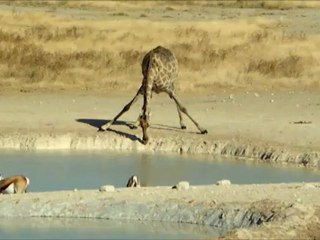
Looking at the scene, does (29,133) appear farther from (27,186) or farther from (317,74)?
(317,74)

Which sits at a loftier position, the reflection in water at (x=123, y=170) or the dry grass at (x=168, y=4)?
the reflection in water at (x=123, y=170)

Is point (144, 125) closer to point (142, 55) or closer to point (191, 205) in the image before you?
point (191, 205)

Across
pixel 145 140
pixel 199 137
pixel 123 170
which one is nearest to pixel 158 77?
pixel 199 137

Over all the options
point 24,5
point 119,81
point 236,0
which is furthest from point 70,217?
point 236,0

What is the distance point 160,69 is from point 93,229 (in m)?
9.26

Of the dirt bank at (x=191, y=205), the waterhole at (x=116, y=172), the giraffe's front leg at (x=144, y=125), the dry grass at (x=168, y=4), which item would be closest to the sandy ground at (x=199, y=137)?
the dirt bank at (x=191, y=205)

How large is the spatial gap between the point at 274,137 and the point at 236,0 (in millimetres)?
43274

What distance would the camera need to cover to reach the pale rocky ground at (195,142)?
15.0m

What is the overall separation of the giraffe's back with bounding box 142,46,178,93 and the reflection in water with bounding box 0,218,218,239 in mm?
8618

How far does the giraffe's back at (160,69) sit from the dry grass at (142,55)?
5.08m

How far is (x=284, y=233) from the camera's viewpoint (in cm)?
1369

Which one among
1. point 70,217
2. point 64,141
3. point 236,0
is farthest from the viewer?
point 236,0

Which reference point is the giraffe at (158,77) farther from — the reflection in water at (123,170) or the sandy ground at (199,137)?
the reflection in water at (123,170)

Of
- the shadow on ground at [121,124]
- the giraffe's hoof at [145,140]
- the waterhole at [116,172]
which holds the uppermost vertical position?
the waterhole at [116,172]
